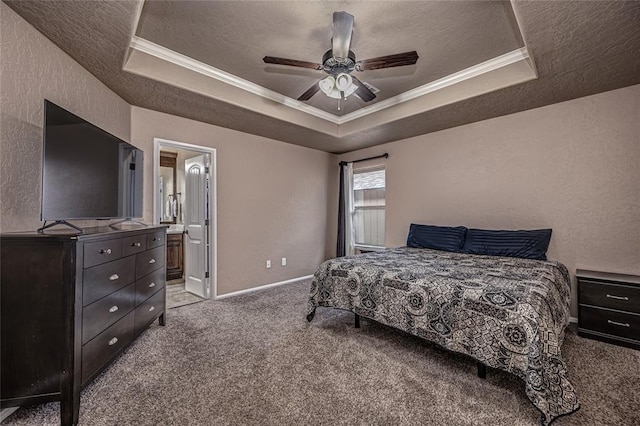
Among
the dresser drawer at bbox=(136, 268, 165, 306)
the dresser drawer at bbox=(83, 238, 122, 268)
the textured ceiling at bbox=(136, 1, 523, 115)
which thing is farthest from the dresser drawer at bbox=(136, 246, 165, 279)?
the textured ceiling at bbox=(136, 1, 523, 115)

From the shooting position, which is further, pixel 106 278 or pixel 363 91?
pixel 363 91

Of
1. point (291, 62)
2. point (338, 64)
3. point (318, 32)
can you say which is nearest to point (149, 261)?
A: point (291, 62)

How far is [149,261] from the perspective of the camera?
246 centimetres

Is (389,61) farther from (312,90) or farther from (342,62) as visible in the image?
(312,90)

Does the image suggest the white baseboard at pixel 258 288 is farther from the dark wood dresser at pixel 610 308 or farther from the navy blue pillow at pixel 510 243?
the dark wood dresser at pixel 610 308

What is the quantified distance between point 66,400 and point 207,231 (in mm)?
2413

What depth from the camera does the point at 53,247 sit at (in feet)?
4.80

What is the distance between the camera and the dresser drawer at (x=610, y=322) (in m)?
2.29

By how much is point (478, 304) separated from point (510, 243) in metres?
1.66

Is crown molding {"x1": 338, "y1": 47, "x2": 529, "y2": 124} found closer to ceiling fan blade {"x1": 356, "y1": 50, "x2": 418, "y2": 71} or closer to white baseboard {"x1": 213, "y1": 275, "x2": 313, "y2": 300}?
ceiling fan blade {"x1": 356, "y1": 50, "x2": 418, "y2": 71}

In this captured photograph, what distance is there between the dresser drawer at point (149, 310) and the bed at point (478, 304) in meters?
1.53

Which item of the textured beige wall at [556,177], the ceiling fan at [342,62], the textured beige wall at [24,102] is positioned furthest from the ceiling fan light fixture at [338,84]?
the textured beige wall at [556,177]

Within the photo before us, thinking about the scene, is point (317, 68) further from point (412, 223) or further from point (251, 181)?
point (412, 223)

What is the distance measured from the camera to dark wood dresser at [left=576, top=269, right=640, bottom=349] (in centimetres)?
230
